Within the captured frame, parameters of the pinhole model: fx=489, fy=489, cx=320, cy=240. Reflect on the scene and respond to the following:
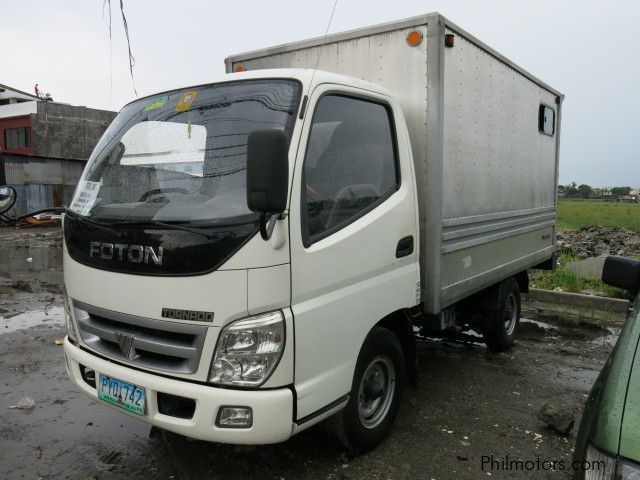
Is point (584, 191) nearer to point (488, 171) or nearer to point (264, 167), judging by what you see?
point (488, 171)

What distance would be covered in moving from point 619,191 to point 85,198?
7316cm

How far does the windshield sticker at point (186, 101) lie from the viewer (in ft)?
9.50

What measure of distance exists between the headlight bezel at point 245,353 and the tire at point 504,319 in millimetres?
3336

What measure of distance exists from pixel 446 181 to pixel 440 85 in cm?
67

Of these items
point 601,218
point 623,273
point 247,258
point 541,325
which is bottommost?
point 541,325

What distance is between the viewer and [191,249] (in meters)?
2.31

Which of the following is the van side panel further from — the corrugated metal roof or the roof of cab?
the corrugated metal roof

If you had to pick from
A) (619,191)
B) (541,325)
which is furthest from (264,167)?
(619,191)

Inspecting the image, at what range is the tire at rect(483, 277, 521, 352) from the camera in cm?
505

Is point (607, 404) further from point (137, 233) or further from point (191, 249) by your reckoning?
point (137, 233)

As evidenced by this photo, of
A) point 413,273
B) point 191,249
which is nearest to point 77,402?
point 191,249

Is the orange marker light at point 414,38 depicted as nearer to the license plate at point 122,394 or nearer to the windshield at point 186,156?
the windshield at point 186,156

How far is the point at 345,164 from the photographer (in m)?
2.92

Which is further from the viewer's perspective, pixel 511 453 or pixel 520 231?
pixel 520 231
